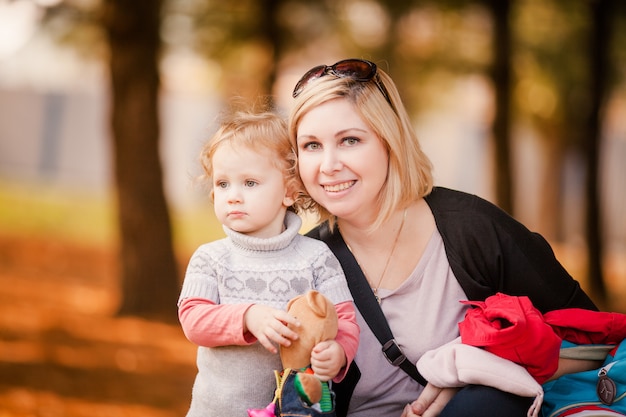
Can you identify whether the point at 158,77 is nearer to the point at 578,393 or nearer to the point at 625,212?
the point at 578,393

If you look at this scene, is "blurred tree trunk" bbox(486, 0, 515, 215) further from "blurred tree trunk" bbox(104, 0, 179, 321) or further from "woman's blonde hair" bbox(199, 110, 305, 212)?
"woman's blonde hair" bbox(199, 110, 305, 212)

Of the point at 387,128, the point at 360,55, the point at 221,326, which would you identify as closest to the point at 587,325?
the point at 387,128

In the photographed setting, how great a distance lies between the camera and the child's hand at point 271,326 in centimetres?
239

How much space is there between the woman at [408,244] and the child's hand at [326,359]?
44 cm

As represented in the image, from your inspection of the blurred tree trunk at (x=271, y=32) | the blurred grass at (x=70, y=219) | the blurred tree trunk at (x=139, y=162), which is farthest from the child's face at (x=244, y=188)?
the blurred grass at (x=70, y=219)

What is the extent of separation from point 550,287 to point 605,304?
9.15 metres

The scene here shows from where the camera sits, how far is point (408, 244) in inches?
120

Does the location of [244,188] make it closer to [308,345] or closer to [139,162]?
[308,345]

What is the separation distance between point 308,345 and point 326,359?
8 centimetres

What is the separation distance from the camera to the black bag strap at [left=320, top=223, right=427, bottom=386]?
2.86 metres

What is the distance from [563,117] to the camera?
55.5 feet

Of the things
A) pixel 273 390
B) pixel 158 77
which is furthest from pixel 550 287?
pixel 158 77

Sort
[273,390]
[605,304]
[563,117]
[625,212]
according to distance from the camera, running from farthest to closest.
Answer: [625,212] → [563,117] → [605,304] → [273,390]

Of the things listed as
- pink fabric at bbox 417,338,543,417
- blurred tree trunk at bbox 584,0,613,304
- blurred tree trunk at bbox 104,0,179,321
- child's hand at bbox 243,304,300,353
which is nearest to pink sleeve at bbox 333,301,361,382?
child's hand at bbox 243,304,300,353
